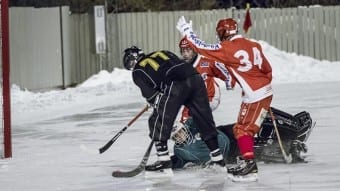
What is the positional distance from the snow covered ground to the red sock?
26cm

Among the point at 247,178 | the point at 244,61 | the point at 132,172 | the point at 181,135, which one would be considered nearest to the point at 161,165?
the point at 132,172

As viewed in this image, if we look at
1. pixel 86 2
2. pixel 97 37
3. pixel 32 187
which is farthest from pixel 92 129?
pixel 86 2

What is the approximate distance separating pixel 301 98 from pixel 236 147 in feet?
24.3

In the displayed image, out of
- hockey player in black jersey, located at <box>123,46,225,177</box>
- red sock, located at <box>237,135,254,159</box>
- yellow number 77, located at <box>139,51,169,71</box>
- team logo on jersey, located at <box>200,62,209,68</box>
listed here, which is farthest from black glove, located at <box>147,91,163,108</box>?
team logo on jersey, located at <box>200,62,209,68</box>

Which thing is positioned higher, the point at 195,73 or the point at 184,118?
the point at 195,73

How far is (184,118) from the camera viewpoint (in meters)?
9.12

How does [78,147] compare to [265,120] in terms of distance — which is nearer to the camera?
[265,120]

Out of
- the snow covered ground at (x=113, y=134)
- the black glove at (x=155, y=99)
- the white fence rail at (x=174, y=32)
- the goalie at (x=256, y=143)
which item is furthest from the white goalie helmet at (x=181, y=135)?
the white fence rail at (x=174, y=32)

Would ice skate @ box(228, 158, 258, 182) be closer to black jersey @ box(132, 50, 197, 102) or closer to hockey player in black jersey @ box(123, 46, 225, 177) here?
hockey player in black jersey @ box(123, 46, 225, 177)

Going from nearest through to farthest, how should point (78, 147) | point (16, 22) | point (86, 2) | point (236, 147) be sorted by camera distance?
1. point (236, 147)
2. point (78, 147)
3. point (16, 22)
4. point (86, 2)

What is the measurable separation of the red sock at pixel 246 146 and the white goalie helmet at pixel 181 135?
0.78m

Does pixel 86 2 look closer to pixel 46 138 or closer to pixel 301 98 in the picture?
pixel 301 98

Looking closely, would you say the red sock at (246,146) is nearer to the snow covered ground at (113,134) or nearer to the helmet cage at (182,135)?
the snow covered ground at (113,134)

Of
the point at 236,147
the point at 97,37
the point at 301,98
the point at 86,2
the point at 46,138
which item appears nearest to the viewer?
the point at 236,147
